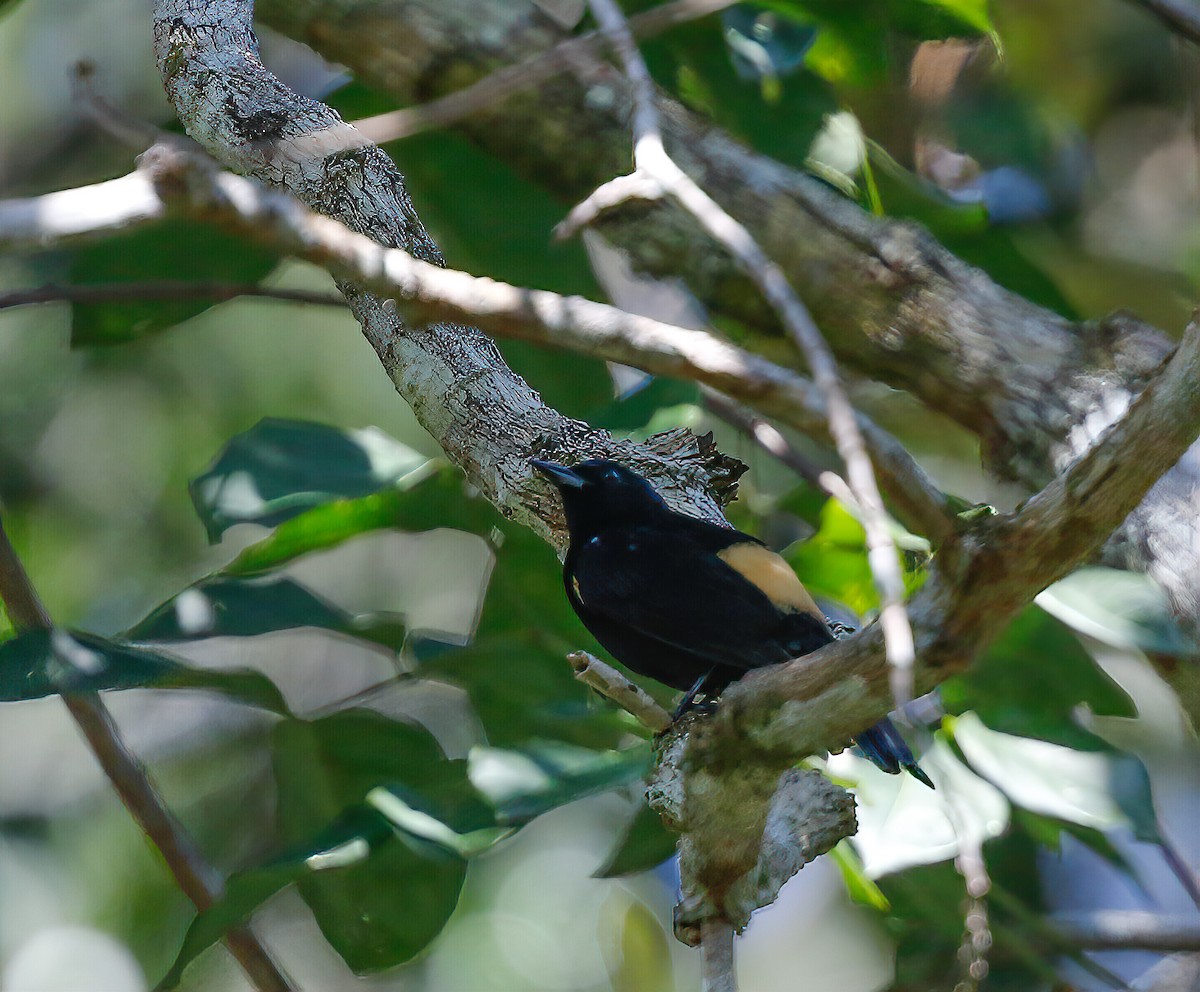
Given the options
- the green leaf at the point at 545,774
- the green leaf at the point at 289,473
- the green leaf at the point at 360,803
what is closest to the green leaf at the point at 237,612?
the green leaf at the point at 289,473

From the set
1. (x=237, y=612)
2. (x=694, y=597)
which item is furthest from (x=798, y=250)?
(x=237, y=612)

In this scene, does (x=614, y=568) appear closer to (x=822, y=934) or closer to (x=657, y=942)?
(x=657, y=942)

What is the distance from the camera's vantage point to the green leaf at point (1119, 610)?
264 centimetres

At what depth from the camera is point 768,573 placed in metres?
2.58

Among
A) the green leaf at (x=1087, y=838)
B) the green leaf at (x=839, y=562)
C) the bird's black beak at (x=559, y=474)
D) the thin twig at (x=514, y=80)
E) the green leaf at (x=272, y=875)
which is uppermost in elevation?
the thin twig at (x=514, y=80)

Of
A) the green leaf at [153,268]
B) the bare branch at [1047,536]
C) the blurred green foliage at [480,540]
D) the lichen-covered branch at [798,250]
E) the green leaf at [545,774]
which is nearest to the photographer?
the bare branch at [1047,536]

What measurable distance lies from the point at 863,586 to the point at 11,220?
2.20 metres

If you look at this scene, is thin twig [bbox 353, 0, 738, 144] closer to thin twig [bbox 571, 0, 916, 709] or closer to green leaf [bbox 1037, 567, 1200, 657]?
thin twig [bbox 571, 0, 916, 709]

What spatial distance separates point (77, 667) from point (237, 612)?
52 centimetres

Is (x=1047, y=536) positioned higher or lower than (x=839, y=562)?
higher

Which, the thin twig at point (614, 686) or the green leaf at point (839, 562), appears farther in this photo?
the green leaf at point (839, 562)

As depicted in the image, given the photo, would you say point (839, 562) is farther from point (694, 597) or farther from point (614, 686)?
point (614, 686)

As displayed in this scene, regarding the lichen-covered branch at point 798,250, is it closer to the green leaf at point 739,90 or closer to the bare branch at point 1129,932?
the green leaf at point 739,90

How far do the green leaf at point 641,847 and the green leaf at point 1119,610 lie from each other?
101 cm
